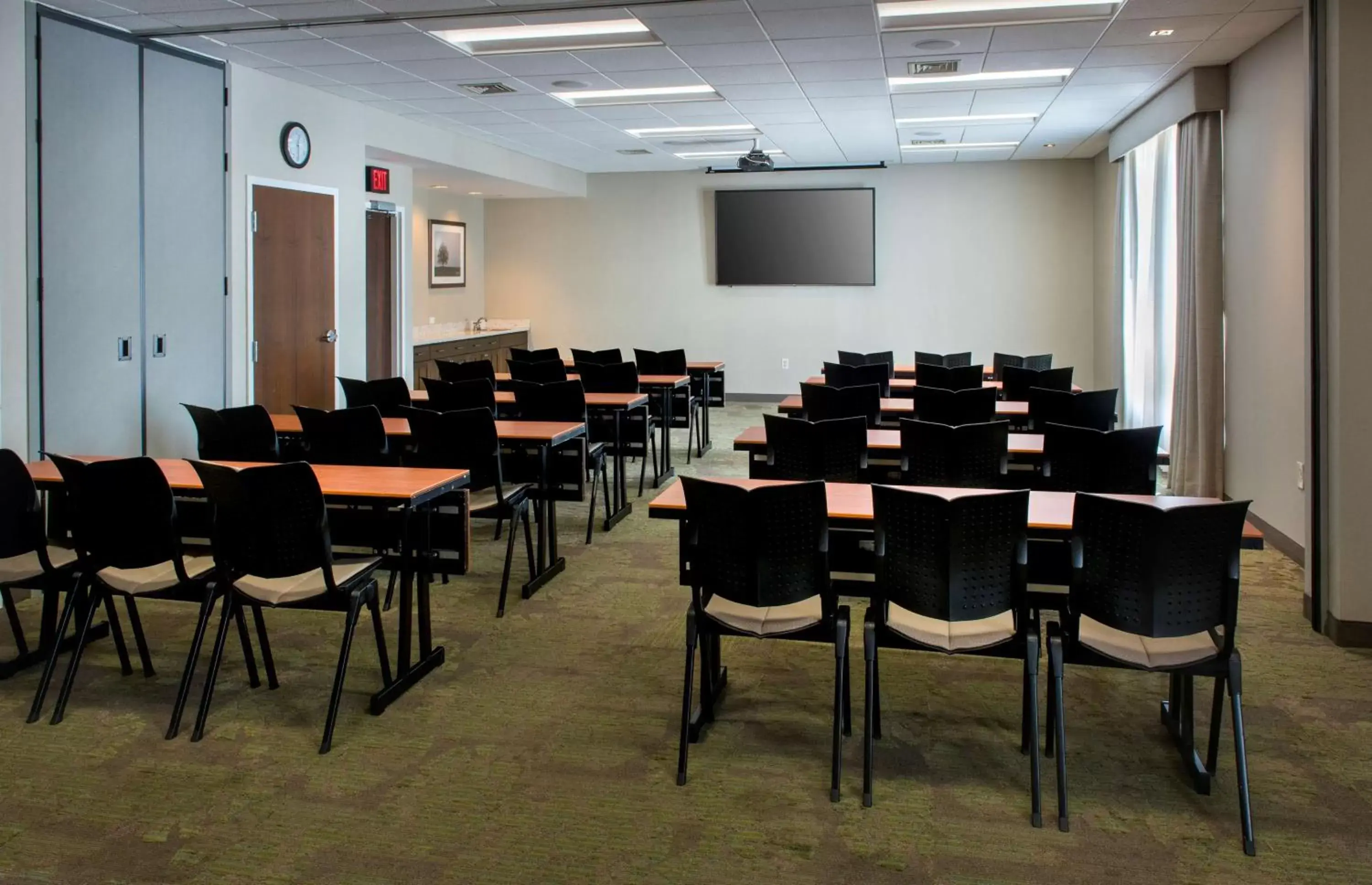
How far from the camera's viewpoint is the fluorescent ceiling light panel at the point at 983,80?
7.44 metres

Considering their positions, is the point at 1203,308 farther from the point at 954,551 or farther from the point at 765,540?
the point at 765,540

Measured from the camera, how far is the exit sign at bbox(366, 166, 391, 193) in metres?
9.36

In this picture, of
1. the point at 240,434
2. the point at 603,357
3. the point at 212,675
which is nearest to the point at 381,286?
the point at 603,357

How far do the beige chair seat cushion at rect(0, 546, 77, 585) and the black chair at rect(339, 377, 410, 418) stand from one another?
8.26 feet

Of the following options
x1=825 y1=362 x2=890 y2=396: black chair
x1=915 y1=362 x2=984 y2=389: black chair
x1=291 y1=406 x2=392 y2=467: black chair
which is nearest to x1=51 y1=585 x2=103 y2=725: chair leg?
x1=291 y1=406 x2=392 y2=467: black chair

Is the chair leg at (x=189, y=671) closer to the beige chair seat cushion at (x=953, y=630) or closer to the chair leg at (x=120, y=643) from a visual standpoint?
the chair leg at (x=120, y=643)

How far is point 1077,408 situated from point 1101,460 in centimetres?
151

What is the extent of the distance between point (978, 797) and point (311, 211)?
21.2ft

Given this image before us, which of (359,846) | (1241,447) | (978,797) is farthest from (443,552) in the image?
(1241,447)

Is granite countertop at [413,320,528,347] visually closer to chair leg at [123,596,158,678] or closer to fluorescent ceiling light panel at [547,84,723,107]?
fluorescent ceiling light panel at [547,84,723,107]

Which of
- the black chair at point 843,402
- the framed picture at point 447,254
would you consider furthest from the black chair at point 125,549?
the framed picture at point 447,254

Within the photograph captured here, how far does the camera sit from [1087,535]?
9.85ft

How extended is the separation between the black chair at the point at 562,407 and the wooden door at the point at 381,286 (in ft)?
13.0

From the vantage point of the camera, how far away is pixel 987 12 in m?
5.96
